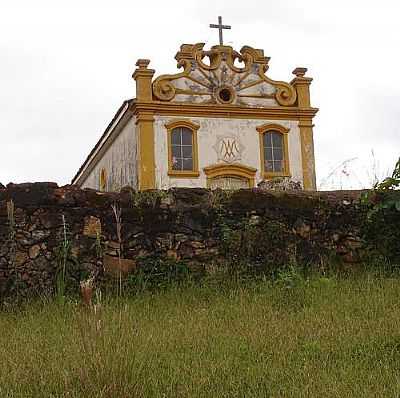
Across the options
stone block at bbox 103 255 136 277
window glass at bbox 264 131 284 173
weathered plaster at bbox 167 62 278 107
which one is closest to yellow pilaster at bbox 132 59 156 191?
weathered plaster at bbox 167 62 278 107

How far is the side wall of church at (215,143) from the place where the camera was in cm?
1767

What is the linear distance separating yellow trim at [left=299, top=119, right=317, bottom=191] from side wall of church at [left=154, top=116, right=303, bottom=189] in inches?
4.6

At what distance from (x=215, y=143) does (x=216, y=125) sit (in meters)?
0.52

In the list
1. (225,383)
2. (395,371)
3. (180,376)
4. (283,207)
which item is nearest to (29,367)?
(180,376)

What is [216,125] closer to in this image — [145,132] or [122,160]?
[145,132]

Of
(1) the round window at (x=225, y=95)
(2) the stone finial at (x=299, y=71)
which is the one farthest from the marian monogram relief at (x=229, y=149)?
(2) the stone finial at (x=299, y=71)

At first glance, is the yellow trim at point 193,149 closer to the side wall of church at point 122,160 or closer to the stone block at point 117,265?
the side wall of church at point 122,160

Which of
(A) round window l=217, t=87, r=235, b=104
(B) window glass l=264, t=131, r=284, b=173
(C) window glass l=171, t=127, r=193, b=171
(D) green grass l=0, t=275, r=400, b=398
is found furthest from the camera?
(B) window glass l=264, t=131, r=284, b=173

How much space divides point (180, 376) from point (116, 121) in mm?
15239

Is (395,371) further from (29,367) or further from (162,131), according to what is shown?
(162,131)

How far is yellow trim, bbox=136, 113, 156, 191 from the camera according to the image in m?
17.3

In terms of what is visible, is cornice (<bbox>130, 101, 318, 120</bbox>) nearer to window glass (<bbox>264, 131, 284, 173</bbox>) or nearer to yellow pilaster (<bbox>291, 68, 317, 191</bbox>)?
yellow pilaster (<bbox>291, 68, 317, 191</bbox>)

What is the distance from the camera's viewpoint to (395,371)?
4.56 m

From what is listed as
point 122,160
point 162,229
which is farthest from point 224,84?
point 162,229
